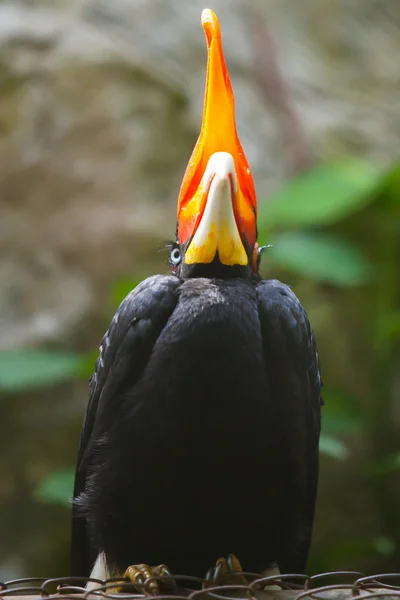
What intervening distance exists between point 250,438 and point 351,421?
5.40ft

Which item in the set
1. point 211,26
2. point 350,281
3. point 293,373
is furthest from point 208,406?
point 350,281

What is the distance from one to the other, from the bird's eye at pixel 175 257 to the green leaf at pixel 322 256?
1.25 meters

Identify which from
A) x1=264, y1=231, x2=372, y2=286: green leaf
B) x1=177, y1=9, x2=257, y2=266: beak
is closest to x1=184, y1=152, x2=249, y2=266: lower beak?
x1=177, y1=9, x2=257, y2=266: beak

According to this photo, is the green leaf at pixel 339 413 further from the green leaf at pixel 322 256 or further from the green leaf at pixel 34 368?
the green leaf at pixel 34 368

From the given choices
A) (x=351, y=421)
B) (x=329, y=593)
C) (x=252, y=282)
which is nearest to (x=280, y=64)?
(x=351, y=421)

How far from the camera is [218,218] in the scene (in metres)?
2.31

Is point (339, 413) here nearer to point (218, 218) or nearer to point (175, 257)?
point (175, 257)

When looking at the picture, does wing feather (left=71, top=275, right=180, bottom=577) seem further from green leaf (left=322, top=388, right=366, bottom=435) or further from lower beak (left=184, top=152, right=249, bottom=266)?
green leaf (left=322, top=388, right=366, bottom=435)

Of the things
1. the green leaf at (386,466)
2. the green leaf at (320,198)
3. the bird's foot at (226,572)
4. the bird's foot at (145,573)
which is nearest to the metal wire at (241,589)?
the bird's foot at (145,573)

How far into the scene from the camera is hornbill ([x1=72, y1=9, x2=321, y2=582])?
222cm

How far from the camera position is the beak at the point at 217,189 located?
7.55 feet

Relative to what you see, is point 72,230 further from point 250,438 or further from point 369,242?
point 250,438

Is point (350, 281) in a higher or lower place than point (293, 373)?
higher

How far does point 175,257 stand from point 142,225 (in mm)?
2196
